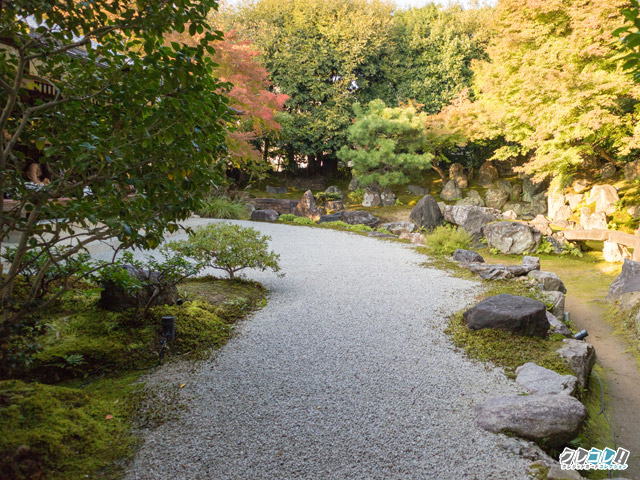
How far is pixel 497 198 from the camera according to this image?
629 inches

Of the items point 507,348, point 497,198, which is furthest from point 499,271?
point 497,198

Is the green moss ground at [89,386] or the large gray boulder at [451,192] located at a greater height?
the large gray boulder at [451,192]

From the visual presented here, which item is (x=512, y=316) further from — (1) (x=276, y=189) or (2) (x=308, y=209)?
(1) (x=276, y=189)

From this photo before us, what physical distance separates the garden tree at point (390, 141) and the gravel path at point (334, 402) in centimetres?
1131

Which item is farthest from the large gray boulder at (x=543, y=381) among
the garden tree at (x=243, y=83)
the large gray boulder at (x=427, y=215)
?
the large gray boulder at (x=427, y=215)

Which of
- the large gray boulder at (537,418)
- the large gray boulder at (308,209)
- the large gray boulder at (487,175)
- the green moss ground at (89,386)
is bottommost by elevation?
the green moss ground at (89,386)

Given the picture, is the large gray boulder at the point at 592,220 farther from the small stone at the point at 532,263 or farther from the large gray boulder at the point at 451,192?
the large gray boulder at the point at 451,192

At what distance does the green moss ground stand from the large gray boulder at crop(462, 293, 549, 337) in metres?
2.50

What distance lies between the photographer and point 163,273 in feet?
12.3

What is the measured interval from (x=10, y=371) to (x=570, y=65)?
11.7m

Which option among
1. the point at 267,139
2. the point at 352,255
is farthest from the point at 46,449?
the point at 267,139

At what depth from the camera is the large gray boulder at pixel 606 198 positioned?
37.5ft

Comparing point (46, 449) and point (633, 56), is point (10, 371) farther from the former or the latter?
point (633, 56)

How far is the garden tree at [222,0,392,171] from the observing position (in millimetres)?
18344
